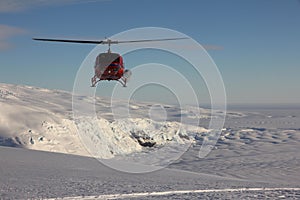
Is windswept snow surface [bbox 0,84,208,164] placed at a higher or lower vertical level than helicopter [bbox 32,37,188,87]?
lower

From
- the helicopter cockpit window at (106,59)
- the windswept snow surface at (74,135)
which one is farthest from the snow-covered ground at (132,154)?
the helicopter cockpit window at (106,59)

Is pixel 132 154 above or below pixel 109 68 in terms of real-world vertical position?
below

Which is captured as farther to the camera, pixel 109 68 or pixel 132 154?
pixel 132 154

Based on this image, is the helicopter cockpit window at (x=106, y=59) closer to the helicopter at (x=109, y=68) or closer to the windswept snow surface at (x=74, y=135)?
the helicopter at (x=109, y=68)

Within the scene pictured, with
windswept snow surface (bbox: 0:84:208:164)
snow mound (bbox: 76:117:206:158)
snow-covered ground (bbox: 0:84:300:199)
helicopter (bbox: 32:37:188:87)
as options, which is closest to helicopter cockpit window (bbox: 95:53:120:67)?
helicopter (bbox: 32:37:188:87)

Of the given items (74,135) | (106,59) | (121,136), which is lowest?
(121,136)

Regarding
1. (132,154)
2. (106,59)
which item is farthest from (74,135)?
(106,59)

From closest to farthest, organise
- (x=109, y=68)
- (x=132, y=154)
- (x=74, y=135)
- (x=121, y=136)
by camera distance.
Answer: (x=109, y=68)
(x=74, y=135)
(x=132, y=154)
(x=121, y=136)

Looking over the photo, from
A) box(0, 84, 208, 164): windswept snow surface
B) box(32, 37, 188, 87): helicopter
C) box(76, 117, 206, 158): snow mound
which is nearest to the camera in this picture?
box(32, 37, 188, 87): helicopter

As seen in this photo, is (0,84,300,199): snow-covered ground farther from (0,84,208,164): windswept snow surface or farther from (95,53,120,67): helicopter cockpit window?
(95,53,120,67): helicopter cockpit window

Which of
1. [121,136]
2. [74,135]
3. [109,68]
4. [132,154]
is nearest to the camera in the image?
[109,68]

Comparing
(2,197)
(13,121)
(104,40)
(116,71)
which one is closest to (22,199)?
(2,197)

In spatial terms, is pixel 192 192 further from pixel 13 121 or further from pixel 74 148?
pixel 13 121

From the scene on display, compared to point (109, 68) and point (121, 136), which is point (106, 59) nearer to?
point (109, 68)
